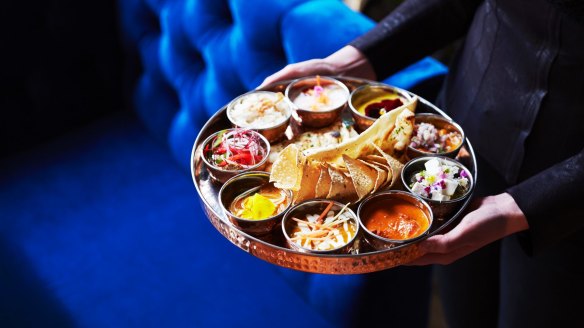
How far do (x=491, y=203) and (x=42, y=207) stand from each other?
1372 millimetres

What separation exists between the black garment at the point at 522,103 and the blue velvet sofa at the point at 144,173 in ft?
0.61

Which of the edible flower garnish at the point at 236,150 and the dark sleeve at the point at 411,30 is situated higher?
the dark sleeve at the point at 411,30

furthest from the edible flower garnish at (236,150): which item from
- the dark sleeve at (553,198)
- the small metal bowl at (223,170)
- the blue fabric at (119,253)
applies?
the blue fabric at (119,253)

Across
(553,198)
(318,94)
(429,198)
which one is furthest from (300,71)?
(553,198)

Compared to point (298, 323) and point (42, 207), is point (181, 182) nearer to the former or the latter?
point (42, 207)

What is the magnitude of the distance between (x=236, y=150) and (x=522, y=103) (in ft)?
1.73

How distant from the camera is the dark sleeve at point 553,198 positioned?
3.53 feet

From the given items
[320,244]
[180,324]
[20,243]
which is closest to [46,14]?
[20,243]

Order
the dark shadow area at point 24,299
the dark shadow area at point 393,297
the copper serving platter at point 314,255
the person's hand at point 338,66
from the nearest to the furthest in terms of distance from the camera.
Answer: the copper serving platter at point 314,255
the person's hand at point 338,66
the dark shadow area at point 393,297
the dark shadow area at point 24,299

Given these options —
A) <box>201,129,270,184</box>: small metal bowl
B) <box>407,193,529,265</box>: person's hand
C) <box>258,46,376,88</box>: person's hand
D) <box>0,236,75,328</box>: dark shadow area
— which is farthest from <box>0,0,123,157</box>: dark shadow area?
<box>407,193,529,265</box>: person's hand

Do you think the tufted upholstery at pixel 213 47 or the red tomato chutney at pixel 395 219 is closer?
the red tomato chutney at pixel 395 219

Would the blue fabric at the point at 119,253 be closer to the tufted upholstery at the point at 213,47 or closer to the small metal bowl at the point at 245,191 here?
the tufted upholstery at the point at 213,47

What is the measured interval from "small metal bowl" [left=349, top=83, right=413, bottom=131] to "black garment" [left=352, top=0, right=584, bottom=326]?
0.09 metres

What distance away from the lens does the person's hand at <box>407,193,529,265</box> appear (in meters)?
1.00
